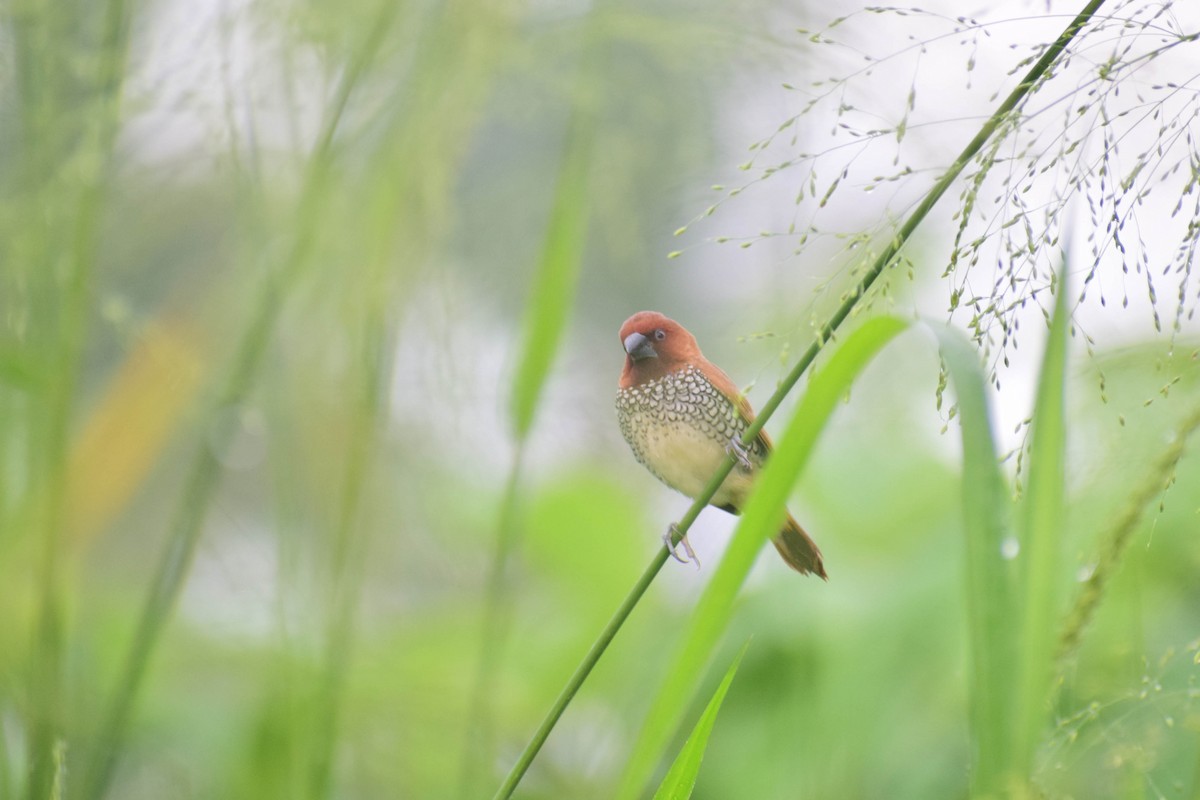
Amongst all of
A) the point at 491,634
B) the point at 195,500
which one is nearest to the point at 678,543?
the point at 491,634

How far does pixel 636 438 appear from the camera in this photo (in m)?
0.43

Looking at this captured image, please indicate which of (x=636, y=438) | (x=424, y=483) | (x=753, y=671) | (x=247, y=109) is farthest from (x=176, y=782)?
(x=636, y=438)

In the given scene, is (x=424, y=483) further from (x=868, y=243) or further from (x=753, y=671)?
(x=868, y=243)

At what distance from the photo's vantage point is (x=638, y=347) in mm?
415

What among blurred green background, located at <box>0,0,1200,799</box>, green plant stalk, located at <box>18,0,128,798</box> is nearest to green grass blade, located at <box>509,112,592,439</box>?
blurred green background, located at <box>0,0,1200,799</box>

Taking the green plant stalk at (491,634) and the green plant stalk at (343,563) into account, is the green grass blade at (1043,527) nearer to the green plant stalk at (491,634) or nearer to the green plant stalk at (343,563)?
the green plant stalk at (491,634)

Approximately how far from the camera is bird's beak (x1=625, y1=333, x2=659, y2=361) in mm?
411

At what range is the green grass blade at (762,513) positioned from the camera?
0.37 meters

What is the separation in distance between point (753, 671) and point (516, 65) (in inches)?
23.6

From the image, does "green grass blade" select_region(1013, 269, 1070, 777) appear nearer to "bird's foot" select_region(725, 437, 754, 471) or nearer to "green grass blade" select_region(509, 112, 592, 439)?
"bird's foot" select_region(725, 437, 754, 471)

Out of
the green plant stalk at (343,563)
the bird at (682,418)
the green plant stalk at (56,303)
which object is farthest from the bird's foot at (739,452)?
the green plant stalk at (56,303)

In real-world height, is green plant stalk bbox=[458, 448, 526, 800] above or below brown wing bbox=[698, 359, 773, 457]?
below

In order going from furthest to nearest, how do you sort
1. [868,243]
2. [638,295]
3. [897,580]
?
[897,580], [638,295], [868,243]

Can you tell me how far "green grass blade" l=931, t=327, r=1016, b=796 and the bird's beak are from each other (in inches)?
4.8
